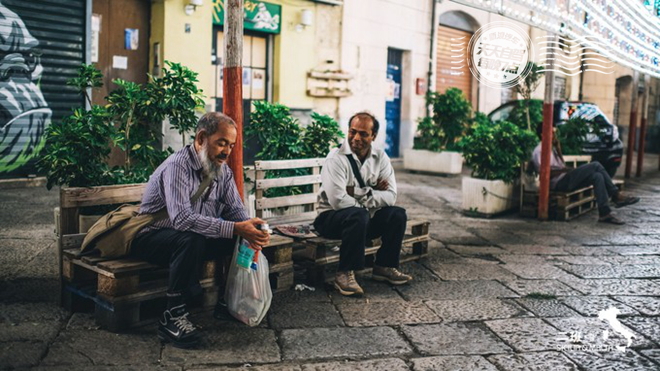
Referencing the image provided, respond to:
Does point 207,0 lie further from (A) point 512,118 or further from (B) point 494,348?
(B) point 494,348

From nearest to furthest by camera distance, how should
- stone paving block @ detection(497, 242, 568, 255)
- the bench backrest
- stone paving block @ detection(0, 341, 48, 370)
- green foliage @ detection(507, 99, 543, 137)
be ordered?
stone paving block @ detection(0, 341, 48, 370)
the bench backrest
stone paving block @ detection(497, 242, 568, 255)
green foliage @ detection(507, 99, 543, 137)

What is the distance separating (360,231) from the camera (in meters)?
4.62

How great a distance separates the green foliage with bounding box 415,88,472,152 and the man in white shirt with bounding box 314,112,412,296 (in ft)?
26.9

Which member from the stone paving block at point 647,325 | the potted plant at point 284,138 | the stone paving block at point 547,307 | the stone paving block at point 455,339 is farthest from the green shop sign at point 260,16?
the stone paving block at point 647,325

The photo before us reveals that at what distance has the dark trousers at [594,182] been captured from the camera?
27.2 feet

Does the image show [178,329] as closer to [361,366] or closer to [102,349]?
[102,349]

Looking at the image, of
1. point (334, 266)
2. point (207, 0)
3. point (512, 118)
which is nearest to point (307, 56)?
point (207, 0)

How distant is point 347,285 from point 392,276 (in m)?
0.50

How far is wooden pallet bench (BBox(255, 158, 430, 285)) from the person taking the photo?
15.8 ft

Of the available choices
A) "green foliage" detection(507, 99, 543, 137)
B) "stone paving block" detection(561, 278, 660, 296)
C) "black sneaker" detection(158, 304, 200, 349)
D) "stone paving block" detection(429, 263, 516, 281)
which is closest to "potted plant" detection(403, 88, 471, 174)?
"green foliage" detection(507, 99, 543, 137)

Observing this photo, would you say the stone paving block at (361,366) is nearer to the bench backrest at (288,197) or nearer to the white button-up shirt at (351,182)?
the white button-up shirt at (351,182)

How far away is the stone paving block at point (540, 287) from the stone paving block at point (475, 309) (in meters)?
0.40

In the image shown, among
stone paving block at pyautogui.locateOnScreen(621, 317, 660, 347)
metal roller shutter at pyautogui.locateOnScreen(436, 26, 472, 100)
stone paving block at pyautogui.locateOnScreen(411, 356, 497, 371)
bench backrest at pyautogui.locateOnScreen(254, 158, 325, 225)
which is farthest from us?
metal roller shutter at pyautogui.locateOnScreen(436, 26, 472, 100)

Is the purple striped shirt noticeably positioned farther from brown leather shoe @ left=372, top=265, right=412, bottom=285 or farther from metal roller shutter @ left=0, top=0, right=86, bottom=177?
metal roller shutter @ left=0, top=0, right=86, bottom=177
